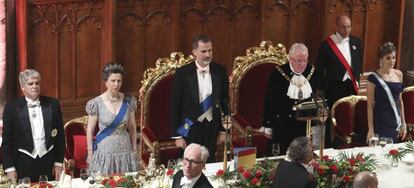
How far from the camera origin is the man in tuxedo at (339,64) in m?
10.1

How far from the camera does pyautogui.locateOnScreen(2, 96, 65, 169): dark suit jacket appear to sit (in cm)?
777

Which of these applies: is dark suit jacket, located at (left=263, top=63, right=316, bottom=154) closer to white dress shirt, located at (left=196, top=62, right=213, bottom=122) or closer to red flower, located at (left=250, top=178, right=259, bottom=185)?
white dress shirt, located at (left=196, top=62, right=213, bottom=122)

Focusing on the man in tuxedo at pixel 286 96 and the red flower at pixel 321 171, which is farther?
the man in tuxedo at pixel 286 96

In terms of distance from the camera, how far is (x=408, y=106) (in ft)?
31.5

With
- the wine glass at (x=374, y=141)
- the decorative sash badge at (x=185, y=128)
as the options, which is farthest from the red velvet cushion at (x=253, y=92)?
the wine glass at (x=374, y=141)

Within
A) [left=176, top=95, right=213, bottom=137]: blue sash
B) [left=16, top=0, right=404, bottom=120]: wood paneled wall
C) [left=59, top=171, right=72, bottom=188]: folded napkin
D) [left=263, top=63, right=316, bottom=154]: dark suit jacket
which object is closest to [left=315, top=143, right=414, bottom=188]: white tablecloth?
[left=263, top=63, right=316, bottom=154]: dark suit jacket

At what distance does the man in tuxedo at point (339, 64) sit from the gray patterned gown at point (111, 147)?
8.56 ft

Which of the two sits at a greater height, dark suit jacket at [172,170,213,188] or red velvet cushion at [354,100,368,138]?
red velvet cushion at [354,100,368,138]

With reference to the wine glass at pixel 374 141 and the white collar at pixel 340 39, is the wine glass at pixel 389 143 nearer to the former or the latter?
the wine glass at pixel 374 141

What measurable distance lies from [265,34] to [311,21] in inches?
23.8

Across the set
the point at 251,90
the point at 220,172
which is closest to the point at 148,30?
the point at 251,90

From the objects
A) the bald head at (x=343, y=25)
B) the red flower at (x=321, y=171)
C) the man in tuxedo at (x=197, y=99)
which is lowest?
the red flower at (x=321, y=171)

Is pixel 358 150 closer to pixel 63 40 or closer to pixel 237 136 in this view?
pixel 237 136

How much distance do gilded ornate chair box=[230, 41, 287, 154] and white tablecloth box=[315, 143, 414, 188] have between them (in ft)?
3.40
